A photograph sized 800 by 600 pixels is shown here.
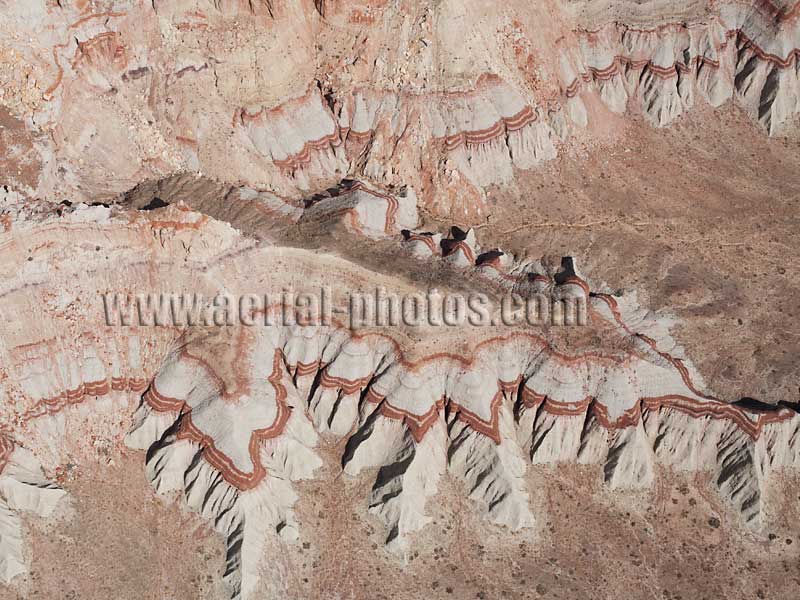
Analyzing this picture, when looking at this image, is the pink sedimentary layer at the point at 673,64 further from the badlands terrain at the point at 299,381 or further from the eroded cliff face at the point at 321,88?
the badlands terrain at the point at 299,381

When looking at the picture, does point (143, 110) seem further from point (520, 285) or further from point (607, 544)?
point (607, 544)

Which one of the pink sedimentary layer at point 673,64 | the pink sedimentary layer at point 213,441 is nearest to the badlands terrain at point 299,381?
the pink sedimentary layer at point 213,441

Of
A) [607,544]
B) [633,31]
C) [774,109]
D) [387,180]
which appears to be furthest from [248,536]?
[774,109]

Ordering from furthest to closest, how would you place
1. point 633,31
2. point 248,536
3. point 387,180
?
1. point 633,31
2. point 387,180
3. point 248,536

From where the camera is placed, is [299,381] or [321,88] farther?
[321,88]

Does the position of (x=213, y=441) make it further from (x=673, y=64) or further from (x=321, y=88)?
(x=673, y=64)

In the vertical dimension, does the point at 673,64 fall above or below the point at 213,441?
above

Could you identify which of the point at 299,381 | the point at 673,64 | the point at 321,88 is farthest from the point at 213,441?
the point at 673,64

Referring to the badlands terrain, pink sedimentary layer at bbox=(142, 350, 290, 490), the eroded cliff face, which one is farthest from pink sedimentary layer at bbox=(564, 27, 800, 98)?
pink sedimentary layer at bbox=(142, 350, 290, 490)
